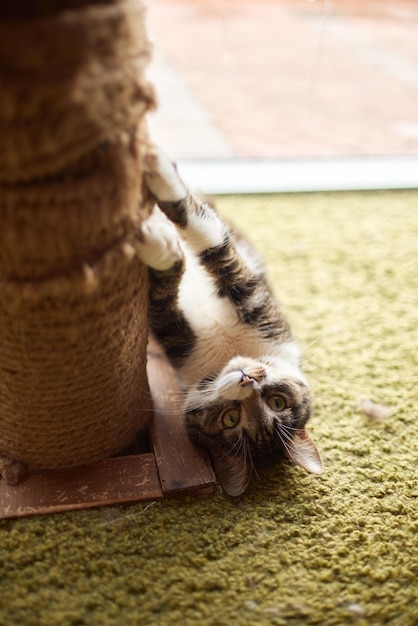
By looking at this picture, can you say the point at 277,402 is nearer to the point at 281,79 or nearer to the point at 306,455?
the point at 306,455

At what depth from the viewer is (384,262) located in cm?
213

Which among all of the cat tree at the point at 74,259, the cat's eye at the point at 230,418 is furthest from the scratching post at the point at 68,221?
the cat's eye at the point at 230,418

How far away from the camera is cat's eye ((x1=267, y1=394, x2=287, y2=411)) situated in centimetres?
132

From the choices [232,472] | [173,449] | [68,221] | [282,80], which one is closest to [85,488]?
[173,449]

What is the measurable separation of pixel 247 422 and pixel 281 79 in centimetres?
215

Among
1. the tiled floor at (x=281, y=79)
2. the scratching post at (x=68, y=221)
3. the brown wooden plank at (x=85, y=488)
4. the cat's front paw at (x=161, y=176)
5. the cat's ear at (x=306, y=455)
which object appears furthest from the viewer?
the tiled floor at (x=281, y=79)

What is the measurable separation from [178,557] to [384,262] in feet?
4.62

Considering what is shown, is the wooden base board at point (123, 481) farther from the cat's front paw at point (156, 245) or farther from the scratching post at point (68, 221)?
the cat's front paw at point (156, 245)

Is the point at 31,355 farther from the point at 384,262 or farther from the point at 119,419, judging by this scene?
the point at 384,262

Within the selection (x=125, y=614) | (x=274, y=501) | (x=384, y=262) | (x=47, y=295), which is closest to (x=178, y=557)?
(x=125, y=614)

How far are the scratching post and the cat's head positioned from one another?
20 centimetres

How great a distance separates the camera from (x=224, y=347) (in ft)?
4.67

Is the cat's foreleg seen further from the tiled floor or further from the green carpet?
the tiled floor

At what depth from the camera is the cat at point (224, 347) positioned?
1.20 m
